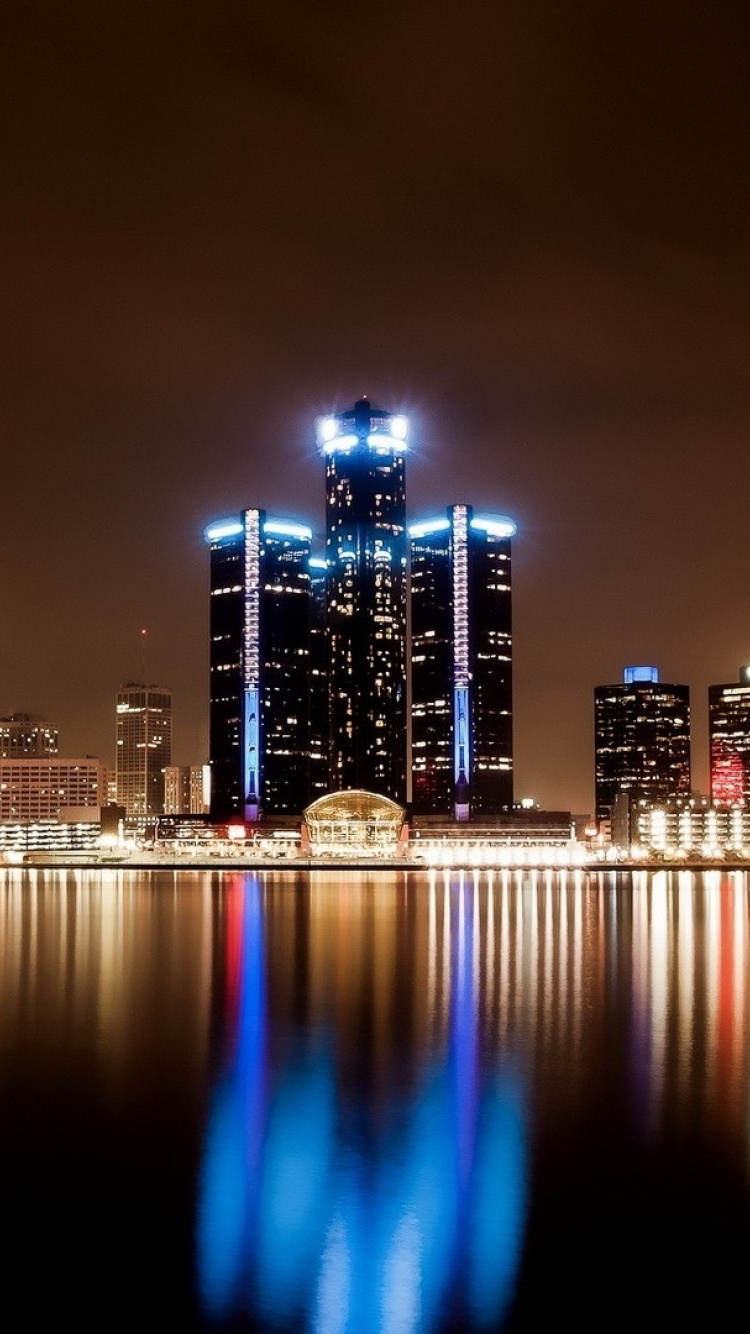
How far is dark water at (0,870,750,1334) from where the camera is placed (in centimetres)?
1214

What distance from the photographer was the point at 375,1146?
17719mm

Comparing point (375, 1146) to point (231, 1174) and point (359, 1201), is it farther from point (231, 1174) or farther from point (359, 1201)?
point (359, 1201)

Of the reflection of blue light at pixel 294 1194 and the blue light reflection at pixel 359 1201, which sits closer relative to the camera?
the blue light reflection at pixel 359 1201

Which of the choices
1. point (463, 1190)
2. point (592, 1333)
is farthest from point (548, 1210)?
point (592, 1333)

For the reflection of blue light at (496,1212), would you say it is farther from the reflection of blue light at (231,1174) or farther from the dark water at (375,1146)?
the reflection of blue light at (231,1174)

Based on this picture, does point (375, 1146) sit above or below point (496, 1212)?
below

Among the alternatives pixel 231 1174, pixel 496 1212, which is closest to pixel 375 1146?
pixel 231 1174

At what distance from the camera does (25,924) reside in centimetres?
6281

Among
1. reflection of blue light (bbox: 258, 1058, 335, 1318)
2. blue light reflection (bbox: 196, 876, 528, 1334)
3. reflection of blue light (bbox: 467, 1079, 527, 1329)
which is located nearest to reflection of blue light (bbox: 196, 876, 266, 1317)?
blue light reflection (bbox: 196, 876, 528, 1334)

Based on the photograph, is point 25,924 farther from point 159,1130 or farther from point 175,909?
point 159,1130

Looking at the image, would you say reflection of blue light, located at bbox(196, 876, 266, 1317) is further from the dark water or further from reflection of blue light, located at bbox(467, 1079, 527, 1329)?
reflection of blue light, located at bbox(467, 1079, 527, 1329)

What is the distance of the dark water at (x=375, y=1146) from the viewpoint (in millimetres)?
12141

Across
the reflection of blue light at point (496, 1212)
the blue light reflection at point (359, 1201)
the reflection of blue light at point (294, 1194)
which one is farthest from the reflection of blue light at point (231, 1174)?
the reflection of blue light at point (496, 1212)

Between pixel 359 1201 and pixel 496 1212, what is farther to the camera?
pixel 359 1201
